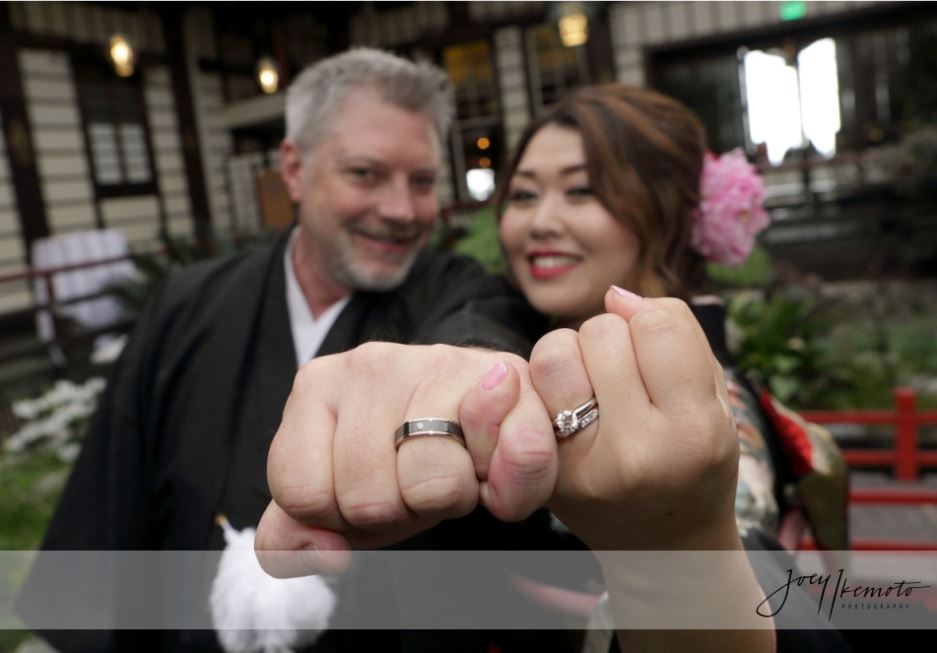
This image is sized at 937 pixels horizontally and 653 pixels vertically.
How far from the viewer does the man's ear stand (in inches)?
62.9

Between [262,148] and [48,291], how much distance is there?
3.99 meters

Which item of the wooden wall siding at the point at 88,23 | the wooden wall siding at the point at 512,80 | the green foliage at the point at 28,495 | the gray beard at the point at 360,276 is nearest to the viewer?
the gray beard at the point at 360,276

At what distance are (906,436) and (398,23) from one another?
21.7ft

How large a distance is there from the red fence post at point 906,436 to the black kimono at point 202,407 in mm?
2142

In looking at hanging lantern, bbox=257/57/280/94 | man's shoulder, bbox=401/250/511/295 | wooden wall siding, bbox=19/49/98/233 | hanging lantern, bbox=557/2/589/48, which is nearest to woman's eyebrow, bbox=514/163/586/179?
man's shoulder, bbox=401/250/511/295

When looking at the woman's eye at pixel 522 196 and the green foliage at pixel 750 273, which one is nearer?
the woman's eye at pixel 522 196

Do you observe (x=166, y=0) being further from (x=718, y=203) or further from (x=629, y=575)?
(x=629, y=575)

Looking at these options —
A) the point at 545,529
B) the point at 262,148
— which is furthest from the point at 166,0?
the point at 545,529

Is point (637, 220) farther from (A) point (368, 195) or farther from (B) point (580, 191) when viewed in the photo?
(A) point (368, 195)

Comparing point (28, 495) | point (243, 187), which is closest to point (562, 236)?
point (28, 495)

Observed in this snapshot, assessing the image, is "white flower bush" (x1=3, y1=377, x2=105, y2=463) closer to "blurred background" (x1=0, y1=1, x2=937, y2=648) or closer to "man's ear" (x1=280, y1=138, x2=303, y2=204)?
"blurred background" (x1=0, y1=1, x2=937, y2=648)

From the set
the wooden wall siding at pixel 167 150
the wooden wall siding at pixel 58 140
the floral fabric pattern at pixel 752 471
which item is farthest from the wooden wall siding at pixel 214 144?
the floral fabric pattern at pixel 752 471

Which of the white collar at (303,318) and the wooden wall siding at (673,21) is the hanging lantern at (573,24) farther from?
the white collar at (303,318)

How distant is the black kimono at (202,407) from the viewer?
1.14 m
